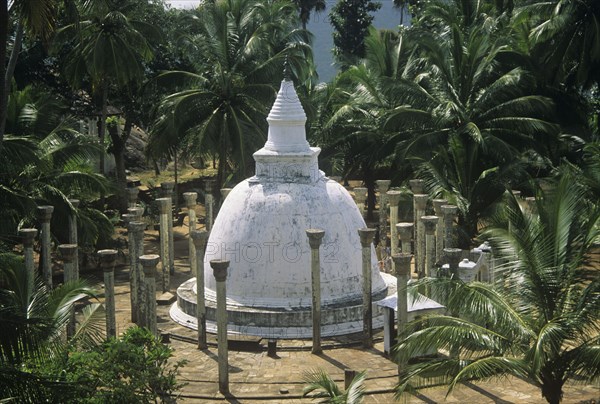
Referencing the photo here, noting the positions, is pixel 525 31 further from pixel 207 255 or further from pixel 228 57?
pixel 207 255

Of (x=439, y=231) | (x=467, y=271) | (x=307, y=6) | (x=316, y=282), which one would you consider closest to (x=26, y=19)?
(x=316, y=282)

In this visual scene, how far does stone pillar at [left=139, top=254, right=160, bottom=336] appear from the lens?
19109mm

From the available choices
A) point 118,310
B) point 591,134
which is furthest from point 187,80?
point 591,134

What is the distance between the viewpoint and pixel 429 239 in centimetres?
2198

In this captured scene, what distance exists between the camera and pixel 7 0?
40.0 ft

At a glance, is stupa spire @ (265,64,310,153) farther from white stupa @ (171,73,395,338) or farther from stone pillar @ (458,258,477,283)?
stone pillar @ (458,258,477,283)

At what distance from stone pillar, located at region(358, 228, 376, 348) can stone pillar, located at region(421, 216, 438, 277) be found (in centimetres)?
231

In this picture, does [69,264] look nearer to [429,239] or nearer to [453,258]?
[453,258]

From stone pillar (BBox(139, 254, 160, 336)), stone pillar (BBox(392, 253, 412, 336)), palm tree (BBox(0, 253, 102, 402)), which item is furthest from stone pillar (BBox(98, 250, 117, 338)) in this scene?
stone pillar (BBox(392, 253, 412, 336))

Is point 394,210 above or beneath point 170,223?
above

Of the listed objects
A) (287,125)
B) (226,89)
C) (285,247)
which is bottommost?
(285,247)

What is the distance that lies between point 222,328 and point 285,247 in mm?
3461

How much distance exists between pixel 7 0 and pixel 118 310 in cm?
1244

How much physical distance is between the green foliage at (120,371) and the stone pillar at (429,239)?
8327mm
